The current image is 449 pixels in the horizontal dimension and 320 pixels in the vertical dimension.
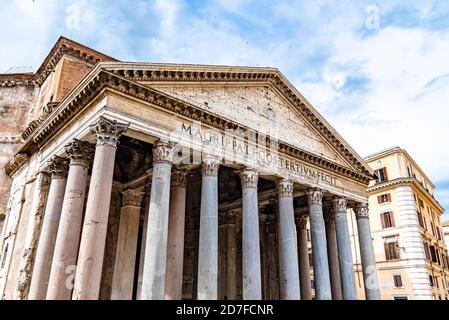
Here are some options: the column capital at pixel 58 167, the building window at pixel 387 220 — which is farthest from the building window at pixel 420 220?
the column capital at pixel 58 167

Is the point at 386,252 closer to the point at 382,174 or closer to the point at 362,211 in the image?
the point at 382,174

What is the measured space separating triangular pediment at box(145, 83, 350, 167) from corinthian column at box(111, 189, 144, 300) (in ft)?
14.6

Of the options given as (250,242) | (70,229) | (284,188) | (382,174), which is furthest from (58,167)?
(382,174)

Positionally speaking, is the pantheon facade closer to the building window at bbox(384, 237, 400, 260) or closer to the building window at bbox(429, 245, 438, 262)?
the building window at bbox(384, 237, 400, 260)

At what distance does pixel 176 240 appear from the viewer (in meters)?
9.77

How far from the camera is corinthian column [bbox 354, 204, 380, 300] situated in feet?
42.3

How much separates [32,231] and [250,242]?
6.43 meters

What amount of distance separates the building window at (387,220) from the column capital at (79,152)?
1798 centimetres

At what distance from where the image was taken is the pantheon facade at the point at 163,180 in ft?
27.1

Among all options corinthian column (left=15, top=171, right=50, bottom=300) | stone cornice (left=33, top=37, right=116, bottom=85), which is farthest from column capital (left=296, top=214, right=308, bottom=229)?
stone cornice (left=33, top=37, right=116, bottom=85)

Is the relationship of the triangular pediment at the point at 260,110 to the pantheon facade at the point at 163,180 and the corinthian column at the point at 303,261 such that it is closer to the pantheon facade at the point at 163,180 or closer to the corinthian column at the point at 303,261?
the pantheon facade at the point at 163,180

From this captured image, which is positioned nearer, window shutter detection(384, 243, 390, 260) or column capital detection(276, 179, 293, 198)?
column capital detection(276, 179, 293, 198)

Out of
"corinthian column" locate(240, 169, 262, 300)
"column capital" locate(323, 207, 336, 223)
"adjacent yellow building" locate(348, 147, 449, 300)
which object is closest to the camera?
"corinthian column" locate(240, 169, 262, 300)
